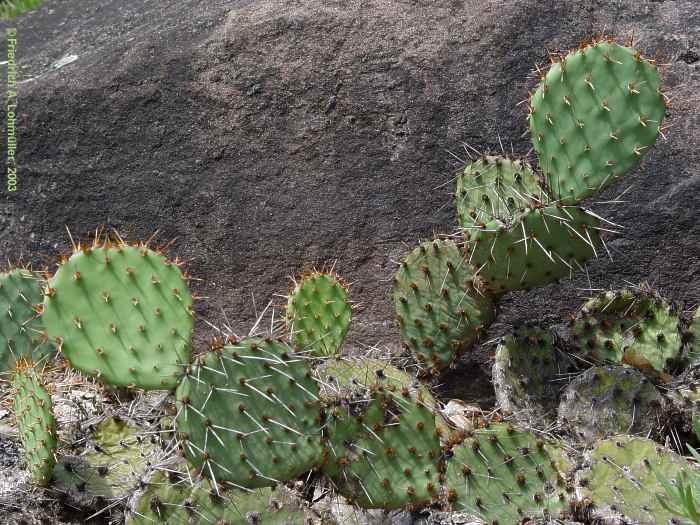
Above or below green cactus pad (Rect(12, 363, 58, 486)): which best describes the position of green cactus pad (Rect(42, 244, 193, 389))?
above

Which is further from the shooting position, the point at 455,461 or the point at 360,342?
the point at 360,342

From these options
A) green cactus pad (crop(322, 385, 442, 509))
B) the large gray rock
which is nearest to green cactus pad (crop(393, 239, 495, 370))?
the large gray rock

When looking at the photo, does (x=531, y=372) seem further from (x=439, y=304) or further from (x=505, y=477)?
(x=505, y=477)

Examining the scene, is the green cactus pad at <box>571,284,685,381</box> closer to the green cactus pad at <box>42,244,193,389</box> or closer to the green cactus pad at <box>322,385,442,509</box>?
the green cactus pad at <box>322,385,442,509</box>

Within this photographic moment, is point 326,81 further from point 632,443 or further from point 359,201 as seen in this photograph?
point 632,443

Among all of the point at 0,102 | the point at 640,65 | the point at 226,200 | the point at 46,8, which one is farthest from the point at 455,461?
the point at 46,8

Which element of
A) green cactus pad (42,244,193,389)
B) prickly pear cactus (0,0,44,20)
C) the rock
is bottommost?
the rock

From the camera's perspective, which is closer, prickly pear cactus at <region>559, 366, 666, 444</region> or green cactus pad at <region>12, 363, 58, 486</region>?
green cactus pad at <region>12, 363, 58, 486</region>

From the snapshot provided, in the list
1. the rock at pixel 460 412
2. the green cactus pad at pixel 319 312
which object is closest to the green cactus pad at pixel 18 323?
the green cactus pad at pixel 319 312
